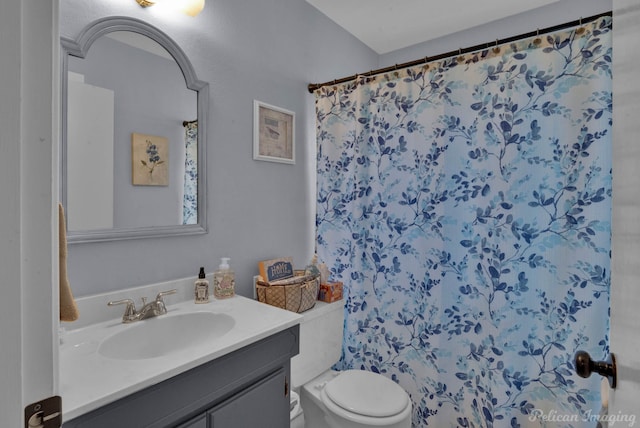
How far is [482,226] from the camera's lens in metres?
1.52

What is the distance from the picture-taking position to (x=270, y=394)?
3.69 feet

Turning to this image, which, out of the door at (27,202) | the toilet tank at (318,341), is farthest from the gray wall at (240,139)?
the door at (27,202)

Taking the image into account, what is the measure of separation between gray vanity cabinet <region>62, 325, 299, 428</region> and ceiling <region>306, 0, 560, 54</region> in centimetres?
200

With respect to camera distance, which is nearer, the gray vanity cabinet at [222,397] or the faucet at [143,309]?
the gray vanity cabinet at [222,397]

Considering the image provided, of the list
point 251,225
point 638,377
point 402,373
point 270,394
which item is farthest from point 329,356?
point 638,377

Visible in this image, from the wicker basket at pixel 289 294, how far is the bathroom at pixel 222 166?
15 centimetres

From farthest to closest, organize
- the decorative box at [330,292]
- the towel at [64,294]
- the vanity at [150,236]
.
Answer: the decorative box at [330,292]
the vanity at [150,236]
the towel at [64,294]

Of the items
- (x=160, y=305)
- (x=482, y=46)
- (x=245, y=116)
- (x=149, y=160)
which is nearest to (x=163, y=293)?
(x=160, y=305)

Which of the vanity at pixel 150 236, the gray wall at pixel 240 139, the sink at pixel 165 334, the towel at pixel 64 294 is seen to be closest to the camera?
the towel at pixel 64 294

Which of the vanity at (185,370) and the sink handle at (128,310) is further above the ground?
the sink handle at (128,310)

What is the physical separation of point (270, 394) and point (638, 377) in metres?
0.99

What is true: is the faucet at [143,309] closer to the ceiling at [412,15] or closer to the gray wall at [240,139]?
the gray wall at [240,139]

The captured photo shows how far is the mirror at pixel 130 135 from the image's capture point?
1.14 meters

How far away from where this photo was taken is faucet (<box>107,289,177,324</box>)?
1.18 m
